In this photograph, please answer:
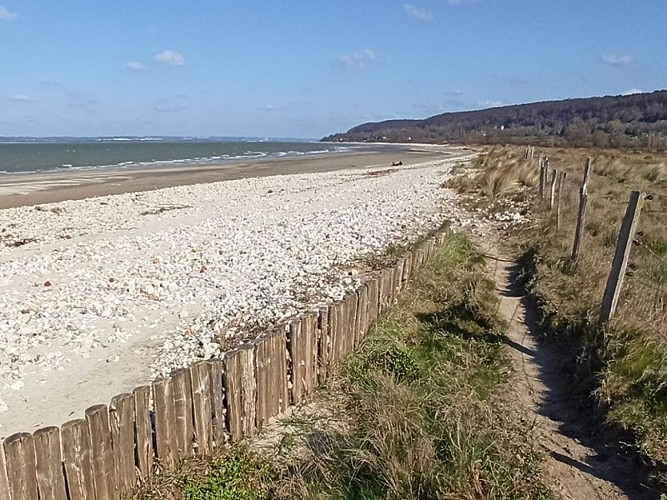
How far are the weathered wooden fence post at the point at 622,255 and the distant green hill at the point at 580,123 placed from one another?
48.2 metres

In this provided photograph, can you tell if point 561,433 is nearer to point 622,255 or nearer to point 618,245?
point 622,255

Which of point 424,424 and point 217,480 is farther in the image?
point 424,424

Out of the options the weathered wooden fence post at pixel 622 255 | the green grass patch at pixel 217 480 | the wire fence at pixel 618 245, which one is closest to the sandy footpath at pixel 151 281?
the green grass patch at pixel 217 480

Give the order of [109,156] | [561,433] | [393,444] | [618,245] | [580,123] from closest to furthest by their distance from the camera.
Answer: [393,444] → [561,433] → [618,245] → [109,156] → [580,123]

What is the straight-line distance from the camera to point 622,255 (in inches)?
196

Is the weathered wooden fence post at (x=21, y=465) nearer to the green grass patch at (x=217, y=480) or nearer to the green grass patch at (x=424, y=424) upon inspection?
the green grass patch at (x=217, y=480)

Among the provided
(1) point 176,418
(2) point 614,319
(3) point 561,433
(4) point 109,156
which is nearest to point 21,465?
(1) point 176,418

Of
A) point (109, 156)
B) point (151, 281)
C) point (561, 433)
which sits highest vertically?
point (109, 156)

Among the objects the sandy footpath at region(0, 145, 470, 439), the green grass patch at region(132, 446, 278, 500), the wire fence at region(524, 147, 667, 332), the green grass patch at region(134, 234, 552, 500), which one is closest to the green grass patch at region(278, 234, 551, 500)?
the green grass patch at region(134, 234, 552, 500)

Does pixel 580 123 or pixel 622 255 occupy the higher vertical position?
pixel 580 123

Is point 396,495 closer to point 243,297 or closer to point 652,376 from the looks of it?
point 652,376

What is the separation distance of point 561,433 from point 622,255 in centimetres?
208

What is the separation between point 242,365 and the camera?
12.2 feet

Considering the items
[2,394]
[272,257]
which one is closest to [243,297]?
[272,257]
